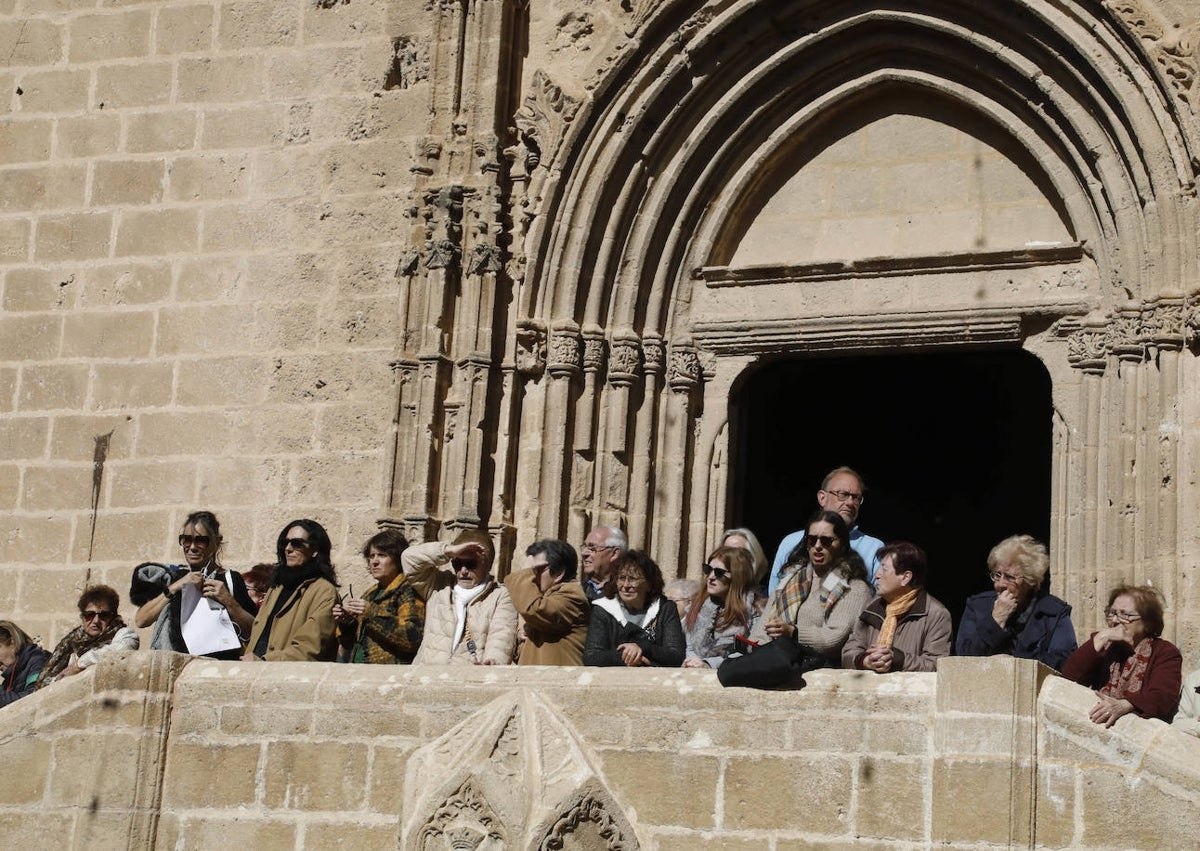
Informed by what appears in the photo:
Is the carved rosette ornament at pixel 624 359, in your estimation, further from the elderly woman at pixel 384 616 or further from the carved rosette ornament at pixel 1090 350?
the carved rosette ornament at pixel 1090 350

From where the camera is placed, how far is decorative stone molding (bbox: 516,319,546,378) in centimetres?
1090

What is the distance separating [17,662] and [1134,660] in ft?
19.4

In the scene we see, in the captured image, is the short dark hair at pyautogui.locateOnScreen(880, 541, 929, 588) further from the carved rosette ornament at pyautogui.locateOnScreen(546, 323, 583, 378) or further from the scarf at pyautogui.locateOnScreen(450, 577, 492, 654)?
the carved rosette ornament at pyautogui.locateOnScreen(546, 323, 583, 378)

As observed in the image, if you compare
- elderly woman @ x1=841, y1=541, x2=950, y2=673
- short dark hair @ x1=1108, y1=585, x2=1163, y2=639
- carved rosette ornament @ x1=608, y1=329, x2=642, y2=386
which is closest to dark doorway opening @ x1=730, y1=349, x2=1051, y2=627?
carved rosette ornament @ x1=608, y1=329, x2=642, y2=386

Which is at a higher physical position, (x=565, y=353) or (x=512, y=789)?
(x=565, y=353)

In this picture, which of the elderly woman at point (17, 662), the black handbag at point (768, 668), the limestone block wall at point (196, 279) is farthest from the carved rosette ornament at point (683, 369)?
the elderly woman at point (17, 662)

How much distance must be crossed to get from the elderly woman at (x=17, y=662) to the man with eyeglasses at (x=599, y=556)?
2.94m

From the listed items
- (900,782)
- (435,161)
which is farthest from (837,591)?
(435,161)

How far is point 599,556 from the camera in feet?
29.7

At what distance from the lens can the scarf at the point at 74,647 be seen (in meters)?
9.51

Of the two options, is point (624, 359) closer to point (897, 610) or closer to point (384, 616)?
point (384, 616)

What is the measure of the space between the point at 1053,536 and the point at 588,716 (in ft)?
11.3

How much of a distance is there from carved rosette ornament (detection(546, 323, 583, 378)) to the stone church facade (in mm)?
21

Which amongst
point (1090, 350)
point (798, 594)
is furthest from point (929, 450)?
point (798, 594)
